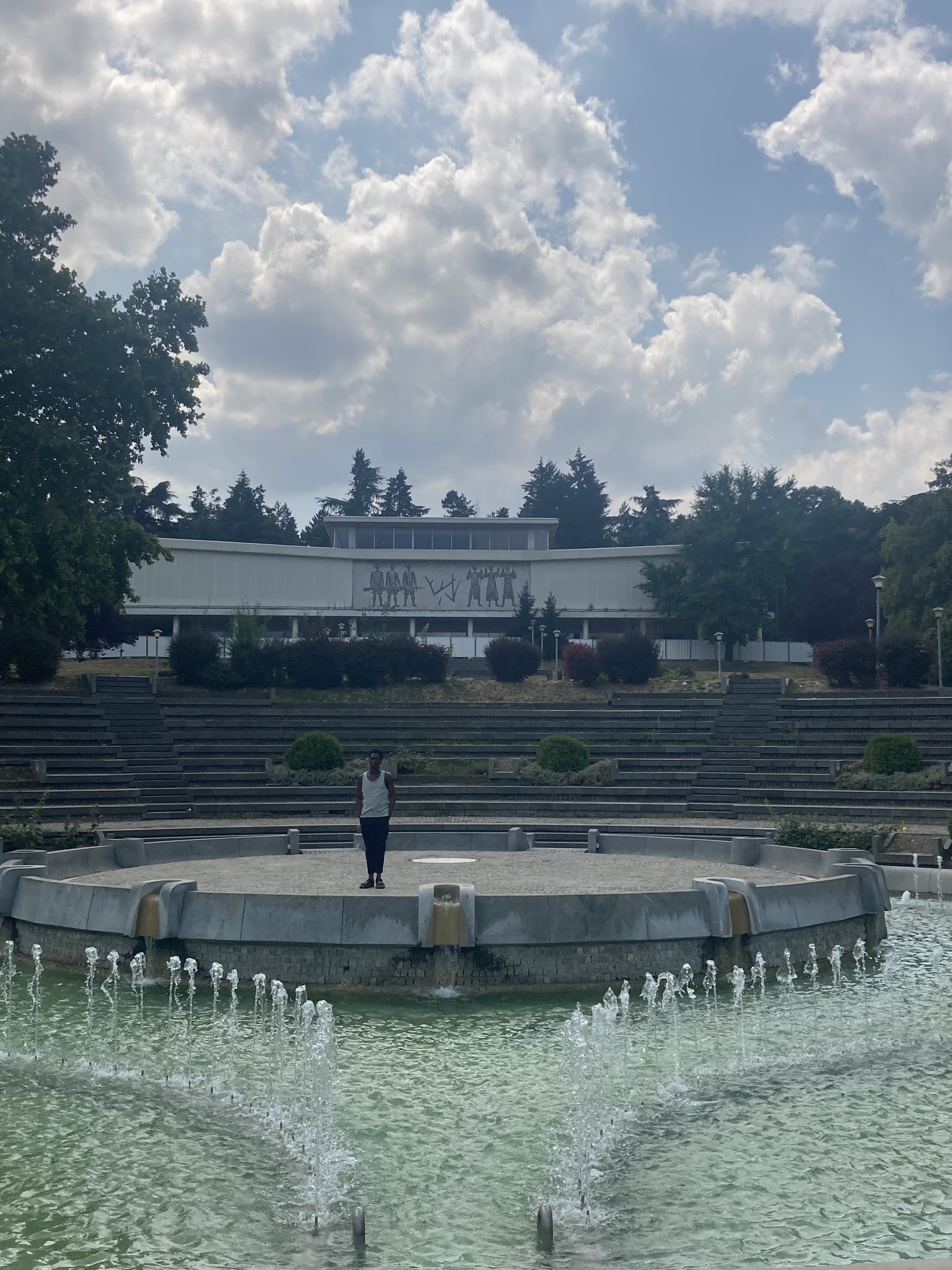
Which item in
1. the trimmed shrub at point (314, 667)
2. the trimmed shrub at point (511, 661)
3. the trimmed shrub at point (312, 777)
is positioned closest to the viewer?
the trimmed shrub at point (312, 777)

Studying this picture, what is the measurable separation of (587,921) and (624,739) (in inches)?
850

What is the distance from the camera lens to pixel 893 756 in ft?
86.6

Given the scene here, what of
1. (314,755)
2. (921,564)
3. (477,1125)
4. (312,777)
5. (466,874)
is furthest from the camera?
(921,564)

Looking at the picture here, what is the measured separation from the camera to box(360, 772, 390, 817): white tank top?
13641 mm

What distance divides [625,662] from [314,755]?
16.2m

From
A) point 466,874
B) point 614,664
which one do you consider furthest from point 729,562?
point 466,874

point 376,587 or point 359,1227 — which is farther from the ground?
point 376,587

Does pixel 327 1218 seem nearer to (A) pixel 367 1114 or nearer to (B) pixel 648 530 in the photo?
(A) pixel 367 1114

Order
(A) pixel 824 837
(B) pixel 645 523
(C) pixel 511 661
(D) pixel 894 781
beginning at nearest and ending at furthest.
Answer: (A) pixel 824 837
(D) pixel 894 781
(C) pixel 511 661
(B) pixel 645 523

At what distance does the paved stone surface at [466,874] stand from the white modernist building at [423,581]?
36.1 meters

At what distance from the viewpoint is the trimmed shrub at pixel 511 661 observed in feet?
138

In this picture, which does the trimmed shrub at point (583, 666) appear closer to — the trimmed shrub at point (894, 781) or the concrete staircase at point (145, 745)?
the trimmed shrub at point (894, 781)

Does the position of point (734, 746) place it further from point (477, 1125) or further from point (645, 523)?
point (645, 523)

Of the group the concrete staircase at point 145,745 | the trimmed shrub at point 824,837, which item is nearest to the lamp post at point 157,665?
the concrete staircase at point 145,745
